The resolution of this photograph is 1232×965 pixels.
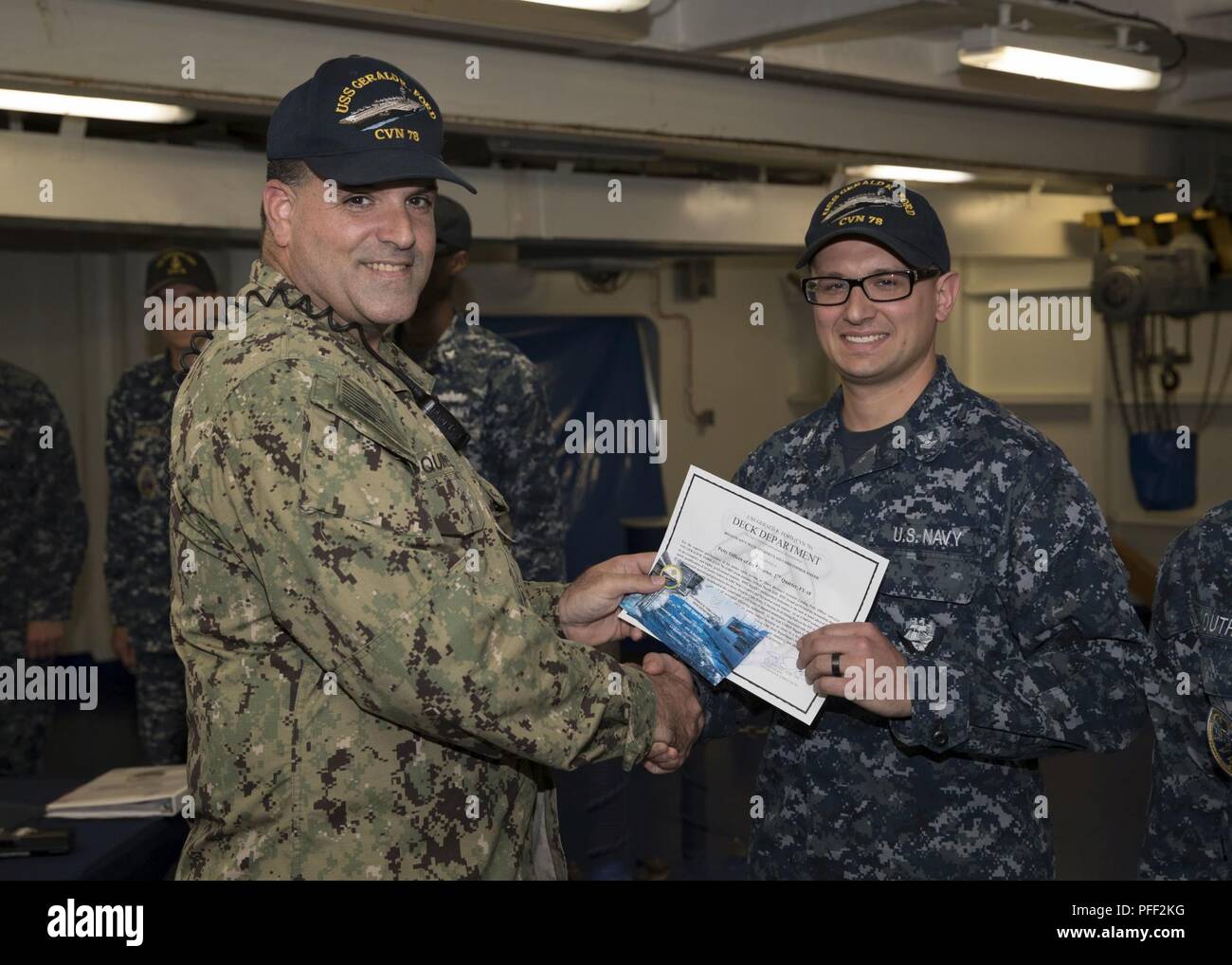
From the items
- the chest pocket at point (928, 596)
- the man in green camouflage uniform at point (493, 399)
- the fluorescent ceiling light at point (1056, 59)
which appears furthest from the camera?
the fluorescent ceiling light at point (1056, 59)

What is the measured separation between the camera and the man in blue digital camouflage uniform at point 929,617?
2.15 m

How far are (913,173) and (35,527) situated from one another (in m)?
5.14

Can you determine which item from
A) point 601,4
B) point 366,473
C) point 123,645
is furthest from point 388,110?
point 123,645

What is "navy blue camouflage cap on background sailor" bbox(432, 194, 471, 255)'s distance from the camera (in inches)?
160

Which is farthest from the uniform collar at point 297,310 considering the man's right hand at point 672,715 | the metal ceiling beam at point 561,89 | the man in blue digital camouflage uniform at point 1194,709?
the metal ceiling beam at point 561,89

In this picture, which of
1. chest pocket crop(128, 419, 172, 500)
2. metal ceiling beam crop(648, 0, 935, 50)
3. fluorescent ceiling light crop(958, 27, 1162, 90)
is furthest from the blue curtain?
fluorescent ceiling light crop(958, 27, 1162, 90)

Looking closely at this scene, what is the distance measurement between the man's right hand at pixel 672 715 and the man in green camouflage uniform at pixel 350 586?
0.08m

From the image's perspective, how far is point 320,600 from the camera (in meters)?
1.84

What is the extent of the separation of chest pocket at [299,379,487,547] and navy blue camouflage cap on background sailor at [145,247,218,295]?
3397mm

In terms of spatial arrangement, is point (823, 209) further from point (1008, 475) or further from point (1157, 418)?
point (1157, 418)

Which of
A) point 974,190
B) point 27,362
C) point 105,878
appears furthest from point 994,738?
point 27,362

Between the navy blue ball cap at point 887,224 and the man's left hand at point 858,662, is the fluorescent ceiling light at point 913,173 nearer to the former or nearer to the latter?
the navy blue ball cap at point 887,224

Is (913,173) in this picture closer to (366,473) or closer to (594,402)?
(594,402)

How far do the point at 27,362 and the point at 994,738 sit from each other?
8.00 metres
